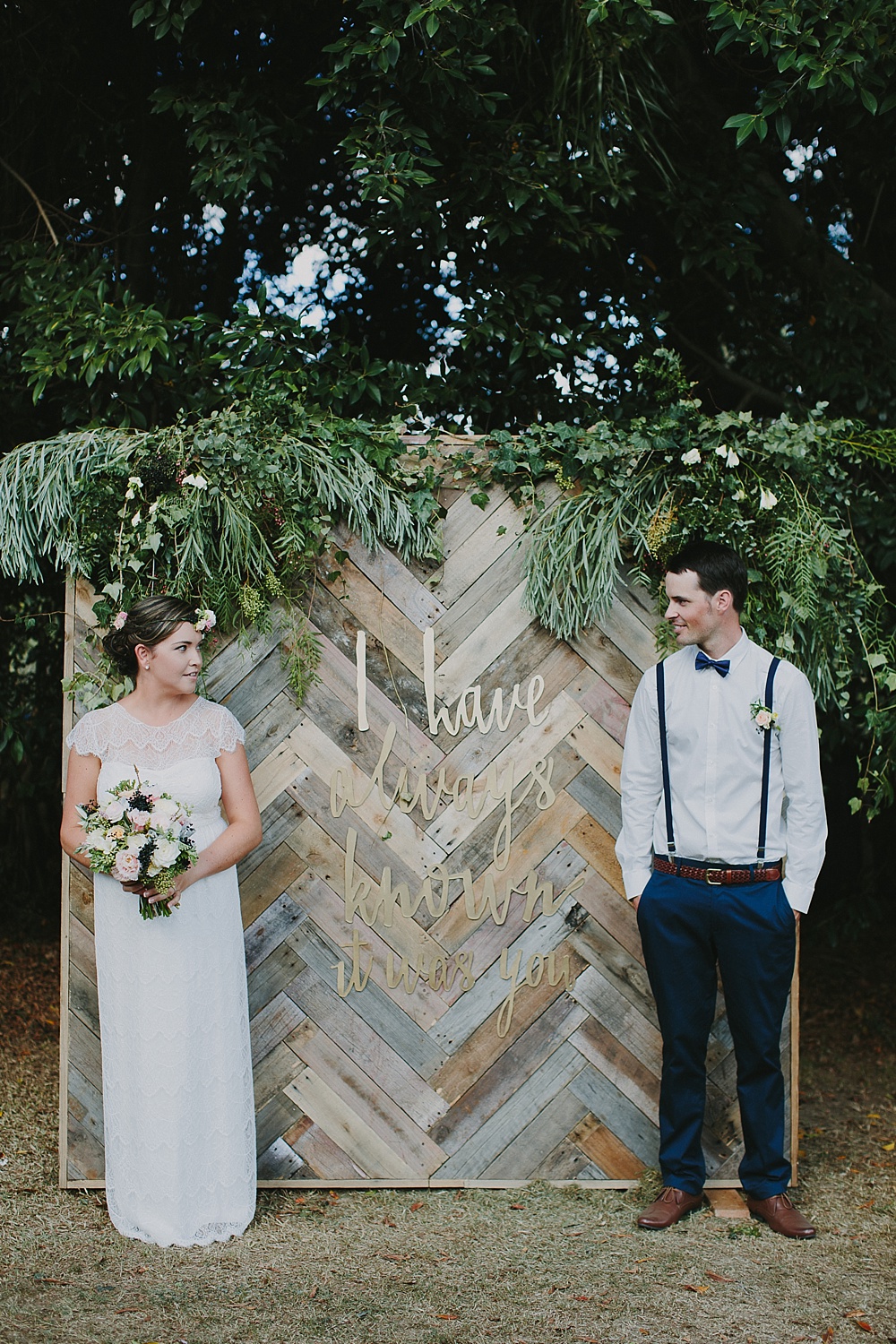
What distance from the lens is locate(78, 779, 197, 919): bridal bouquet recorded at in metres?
3.05

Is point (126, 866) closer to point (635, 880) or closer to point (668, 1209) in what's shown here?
point (635, 880)

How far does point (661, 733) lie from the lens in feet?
11.2

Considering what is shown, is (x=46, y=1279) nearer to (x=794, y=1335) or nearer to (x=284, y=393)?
(x=794, y=1335)

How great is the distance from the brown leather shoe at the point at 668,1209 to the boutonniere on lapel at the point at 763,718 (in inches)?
57.9

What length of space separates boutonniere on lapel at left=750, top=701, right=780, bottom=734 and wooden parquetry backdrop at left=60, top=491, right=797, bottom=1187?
20.1 inches

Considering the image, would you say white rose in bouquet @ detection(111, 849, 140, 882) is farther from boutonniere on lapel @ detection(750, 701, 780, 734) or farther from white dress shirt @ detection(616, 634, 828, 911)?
boutonniere on lapel @ detection(750, 701, 780, 734)

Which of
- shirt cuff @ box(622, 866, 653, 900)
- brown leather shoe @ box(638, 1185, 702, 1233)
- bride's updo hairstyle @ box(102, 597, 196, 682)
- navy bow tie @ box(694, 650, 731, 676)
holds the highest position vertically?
bride's updo hairstyle @ box(102, 597, 196, 682)

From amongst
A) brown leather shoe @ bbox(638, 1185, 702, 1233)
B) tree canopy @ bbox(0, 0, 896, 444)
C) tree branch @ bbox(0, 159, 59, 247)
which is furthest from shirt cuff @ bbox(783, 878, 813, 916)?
tree branch @ bbox(0, 159, 59, 247)

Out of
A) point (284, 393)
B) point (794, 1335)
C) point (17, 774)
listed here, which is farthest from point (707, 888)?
point (17, 774)

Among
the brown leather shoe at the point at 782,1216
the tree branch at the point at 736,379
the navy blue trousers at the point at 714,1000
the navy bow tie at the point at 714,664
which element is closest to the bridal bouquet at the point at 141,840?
the navy blue trousers at the point at 714,1000

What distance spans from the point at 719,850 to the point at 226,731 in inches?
59.9

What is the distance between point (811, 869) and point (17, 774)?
15.3 ft

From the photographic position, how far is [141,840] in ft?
10.00

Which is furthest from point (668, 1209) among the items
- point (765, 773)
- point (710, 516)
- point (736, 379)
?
point (736, 379)
